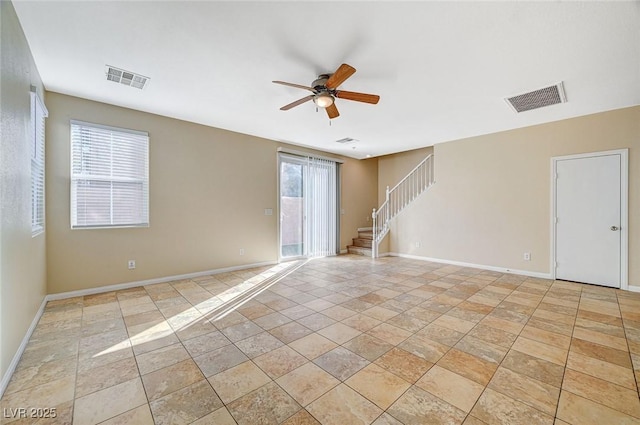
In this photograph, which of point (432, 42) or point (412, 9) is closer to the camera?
point (412, 9)

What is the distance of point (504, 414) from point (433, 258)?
4.99 m

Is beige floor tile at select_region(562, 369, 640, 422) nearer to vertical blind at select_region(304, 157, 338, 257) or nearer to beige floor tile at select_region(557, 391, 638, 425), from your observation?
beige floor tile at select_region(557, 391, 638, 425)

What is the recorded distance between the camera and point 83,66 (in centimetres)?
290

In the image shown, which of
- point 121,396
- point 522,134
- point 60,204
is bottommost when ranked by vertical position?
point 121,396

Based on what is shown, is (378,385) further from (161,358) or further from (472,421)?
(161,358)

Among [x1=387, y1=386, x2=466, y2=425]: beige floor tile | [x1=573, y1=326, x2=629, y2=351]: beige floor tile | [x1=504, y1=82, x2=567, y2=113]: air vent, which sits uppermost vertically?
[x1=504, y1=82, x2=567, y2=113]: air vent

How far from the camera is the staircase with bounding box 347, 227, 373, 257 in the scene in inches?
283

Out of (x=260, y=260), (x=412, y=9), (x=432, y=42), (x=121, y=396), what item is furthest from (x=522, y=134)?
(x=121, y=396)

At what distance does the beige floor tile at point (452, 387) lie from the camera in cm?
170

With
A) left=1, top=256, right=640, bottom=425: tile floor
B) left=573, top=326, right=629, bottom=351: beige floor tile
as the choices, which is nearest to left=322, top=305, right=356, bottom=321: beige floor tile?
left=1, top=256, right=640, bottom=425: tile floor

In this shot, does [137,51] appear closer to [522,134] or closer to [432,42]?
[432,42]

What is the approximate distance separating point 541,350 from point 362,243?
17.3 ft

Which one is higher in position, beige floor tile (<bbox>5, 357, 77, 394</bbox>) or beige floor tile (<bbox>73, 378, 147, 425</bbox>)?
beige floor tile (<bbox>73, 378, 147, 425</bbox>)

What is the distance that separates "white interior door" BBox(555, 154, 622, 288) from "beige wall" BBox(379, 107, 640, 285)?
15 cm
